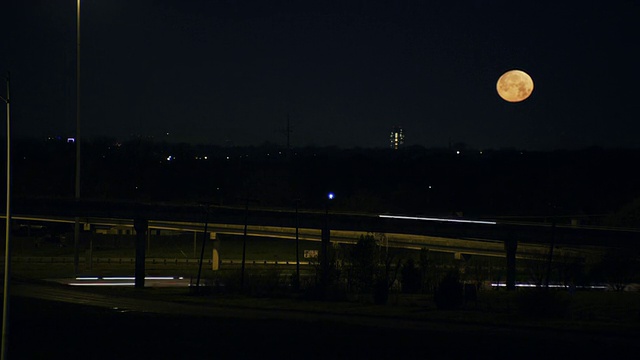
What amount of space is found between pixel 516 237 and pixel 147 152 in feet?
481

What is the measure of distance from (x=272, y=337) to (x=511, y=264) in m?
33.1

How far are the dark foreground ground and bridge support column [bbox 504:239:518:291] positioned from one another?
21.9m

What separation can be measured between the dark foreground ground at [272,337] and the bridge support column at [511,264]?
863 inches

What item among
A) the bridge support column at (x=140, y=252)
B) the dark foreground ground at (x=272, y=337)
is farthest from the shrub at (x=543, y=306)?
the bridge support column at (x=140, y=252)

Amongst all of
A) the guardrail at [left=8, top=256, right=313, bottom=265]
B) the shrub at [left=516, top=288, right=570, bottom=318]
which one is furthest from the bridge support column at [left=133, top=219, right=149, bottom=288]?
the shrub at [left=516, top=288, right=570, bottom=318]

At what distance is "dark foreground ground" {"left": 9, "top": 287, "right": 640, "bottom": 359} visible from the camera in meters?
26.9

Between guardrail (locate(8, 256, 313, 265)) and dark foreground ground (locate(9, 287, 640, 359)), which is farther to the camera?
guardrail (locate(8, 256, 313, 265))

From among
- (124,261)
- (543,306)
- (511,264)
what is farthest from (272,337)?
(124,261)

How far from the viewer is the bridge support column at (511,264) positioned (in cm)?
5702

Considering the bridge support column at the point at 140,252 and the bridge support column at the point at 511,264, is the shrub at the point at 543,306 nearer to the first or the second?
the bridge support column at the point at 511,264

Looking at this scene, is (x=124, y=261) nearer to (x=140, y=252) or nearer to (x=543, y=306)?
(x=140, y=252)

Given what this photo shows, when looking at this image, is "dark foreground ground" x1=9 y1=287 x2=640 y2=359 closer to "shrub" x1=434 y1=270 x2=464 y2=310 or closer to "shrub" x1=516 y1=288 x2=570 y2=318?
"shrub" x1=516 y1=288 x2=570 y2=318

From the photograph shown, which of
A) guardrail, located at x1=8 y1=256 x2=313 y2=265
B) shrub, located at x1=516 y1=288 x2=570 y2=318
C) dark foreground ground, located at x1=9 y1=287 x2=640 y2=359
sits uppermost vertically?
guardrail, located at x1=8 y1=256 x2=313 y2=265

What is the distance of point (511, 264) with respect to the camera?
60.1 meters
